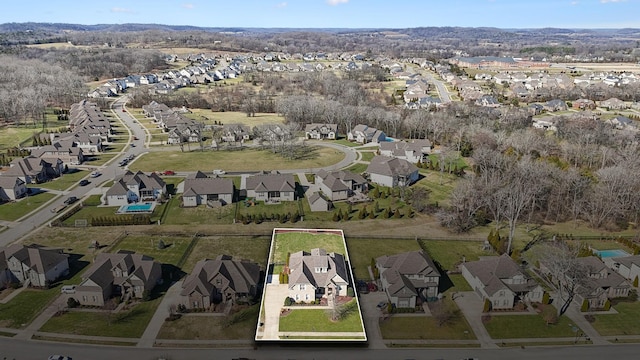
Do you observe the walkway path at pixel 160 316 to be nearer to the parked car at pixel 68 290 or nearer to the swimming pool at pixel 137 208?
the parked car at pixel 68 290

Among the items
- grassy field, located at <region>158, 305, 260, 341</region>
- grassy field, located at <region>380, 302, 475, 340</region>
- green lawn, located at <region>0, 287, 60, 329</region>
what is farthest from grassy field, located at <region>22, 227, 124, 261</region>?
grassy field, located at <region>380, 302, 475, 340</region>

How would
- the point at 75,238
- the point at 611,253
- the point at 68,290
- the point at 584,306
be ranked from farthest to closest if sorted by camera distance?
the point at 75,238, the point at 611,253, the point at 68,290, the point at 584,306

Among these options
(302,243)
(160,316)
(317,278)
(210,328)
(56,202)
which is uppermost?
(56,202)

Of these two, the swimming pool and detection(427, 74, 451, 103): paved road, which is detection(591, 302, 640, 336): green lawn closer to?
the swimming pool

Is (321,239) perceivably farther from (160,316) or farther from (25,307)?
(25,307)

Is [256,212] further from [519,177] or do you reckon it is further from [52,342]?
[519,177]

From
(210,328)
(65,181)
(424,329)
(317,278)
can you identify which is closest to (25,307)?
(210,328)

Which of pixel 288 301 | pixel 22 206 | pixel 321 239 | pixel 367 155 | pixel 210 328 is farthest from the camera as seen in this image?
pixel 367 155
